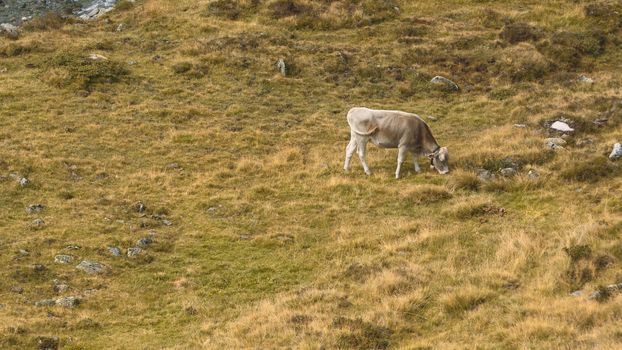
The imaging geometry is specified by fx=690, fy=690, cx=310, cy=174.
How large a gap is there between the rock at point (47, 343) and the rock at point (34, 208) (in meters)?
7.29

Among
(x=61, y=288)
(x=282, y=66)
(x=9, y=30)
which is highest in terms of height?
(x=61, y=288)

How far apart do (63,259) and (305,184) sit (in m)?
7.98

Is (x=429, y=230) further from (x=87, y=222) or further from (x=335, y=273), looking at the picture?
(x=87, y=222)

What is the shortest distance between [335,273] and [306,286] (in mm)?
741

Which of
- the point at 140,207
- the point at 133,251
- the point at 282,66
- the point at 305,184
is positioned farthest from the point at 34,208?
the point at 282,66

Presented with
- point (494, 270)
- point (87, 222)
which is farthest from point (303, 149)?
point (494, 270)

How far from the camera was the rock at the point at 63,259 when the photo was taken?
51.9 feet

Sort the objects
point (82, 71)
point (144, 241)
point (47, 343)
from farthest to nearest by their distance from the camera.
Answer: point (82, 71) < point (144, 241) < point (47, 343)

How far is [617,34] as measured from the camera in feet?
121

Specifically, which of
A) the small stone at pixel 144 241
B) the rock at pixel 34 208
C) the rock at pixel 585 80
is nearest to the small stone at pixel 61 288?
the small stone at pixel 144 241

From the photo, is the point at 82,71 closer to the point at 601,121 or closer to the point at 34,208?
the point at 34,208

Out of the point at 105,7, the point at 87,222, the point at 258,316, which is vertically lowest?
the point at 105,7

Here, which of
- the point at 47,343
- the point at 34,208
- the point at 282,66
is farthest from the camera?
the point at 282,66

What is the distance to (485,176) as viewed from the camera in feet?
66.2
